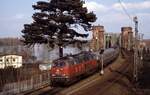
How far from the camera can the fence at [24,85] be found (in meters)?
36.3

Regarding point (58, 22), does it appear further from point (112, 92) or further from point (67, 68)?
point (112, 92)

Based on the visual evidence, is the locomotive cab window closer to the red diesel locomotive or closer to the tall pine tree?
the red diesel locomotive

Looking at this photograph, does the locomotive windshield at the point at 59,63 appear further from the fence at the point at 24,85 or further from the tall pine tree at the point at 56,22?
the tall pine tree at the point at 56,22

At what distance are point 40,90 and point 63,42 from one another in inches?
716

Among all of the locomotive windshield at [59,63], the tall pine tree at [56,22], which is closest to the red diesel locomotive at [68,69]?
the locomotive windshield at [59,63]

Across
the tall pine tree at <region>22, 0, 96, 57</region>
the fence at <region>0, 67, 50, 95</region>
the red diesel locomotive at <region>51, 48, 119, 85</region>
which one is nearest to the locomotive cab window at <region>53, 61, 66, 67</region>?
the red diesel locomotive at <region>51, 48, 119, 85</region>

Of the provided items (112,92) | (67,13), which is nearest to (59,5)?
(67,13)

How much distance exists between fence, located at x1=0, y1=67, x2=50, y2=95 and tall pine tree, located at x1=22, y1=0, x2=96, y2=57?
32.3 ft

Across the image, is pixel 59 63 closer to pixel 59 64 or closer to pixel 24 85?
pixel 59 64

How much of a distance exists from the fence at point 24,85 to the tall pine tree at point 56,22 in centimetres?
985

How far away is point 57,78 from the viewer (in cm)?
4203

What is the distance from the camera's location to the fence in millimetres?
36281

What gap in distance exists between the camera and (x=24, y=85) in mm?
39969

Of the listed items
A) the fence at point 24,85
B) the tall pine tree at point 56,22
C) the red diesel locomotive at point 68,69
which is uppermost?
the tall pine tree at point 56,22
